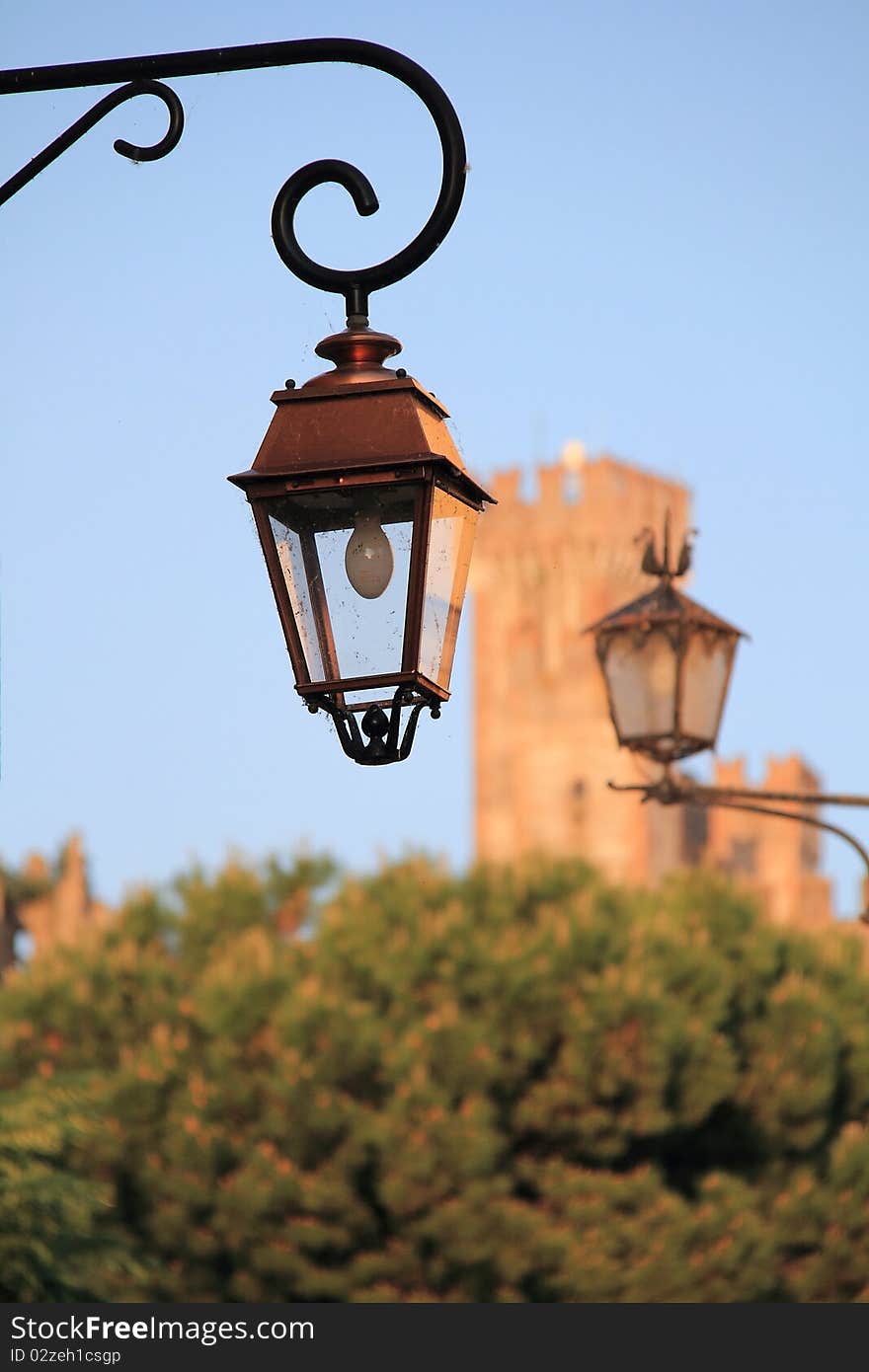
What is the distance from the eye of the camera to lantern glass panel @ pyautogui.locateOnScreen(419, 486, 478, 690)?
4465 mm

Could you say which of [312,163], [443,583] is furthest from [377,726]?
[312,163]

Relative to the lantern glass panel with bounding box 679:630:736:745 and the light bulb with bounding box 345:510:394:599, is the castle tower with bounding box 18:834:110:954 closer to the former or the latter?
the lantern glass panel with bounding box 679:630:736:745

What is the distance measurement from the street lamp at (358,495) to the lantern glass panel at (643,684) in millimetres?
5825

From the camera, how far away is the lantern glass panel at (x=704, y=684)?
10406 mm

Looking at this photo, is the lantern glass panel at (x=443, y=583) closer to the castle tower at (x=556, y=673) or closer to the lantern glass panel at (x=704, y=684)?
the lantern glass panel at (x=704, y=684)

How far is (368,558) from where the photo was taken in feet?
14.6

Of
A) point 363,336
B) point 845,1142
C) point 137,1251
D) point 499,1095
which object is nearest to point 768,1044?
point 845,1142

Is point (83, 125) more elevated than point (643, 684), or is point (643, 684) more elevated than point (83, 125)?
point (83, 125)

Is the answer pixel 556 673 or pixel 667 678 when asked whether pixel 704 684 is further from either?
pixel 556 673

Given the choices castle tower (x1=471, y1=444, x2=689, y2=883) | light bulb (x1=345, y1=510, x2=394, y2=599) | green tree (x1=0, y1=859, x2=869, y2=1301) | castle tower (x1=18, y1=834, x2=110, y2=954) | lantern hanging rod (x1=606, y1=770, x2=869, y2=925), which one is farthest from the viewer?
castle tower (x1=471, y1=444, x2=689, y2=883)

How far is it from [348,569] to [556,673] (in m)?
67.9

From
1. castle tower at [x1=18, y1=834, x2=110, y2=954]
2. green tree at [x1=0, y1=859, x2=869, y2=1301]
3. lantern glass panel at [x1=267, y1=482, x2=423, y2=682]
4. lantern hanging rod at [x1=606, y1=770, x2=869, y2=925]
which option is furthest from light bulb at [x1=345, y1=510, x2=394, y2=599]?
castle tower at [x1=18, y1=834, x2=110, y2=954]

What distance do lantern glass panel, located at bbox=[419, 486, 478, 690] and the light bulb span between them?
0.08m

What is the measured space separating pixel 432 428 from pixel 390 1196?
1050 inches
